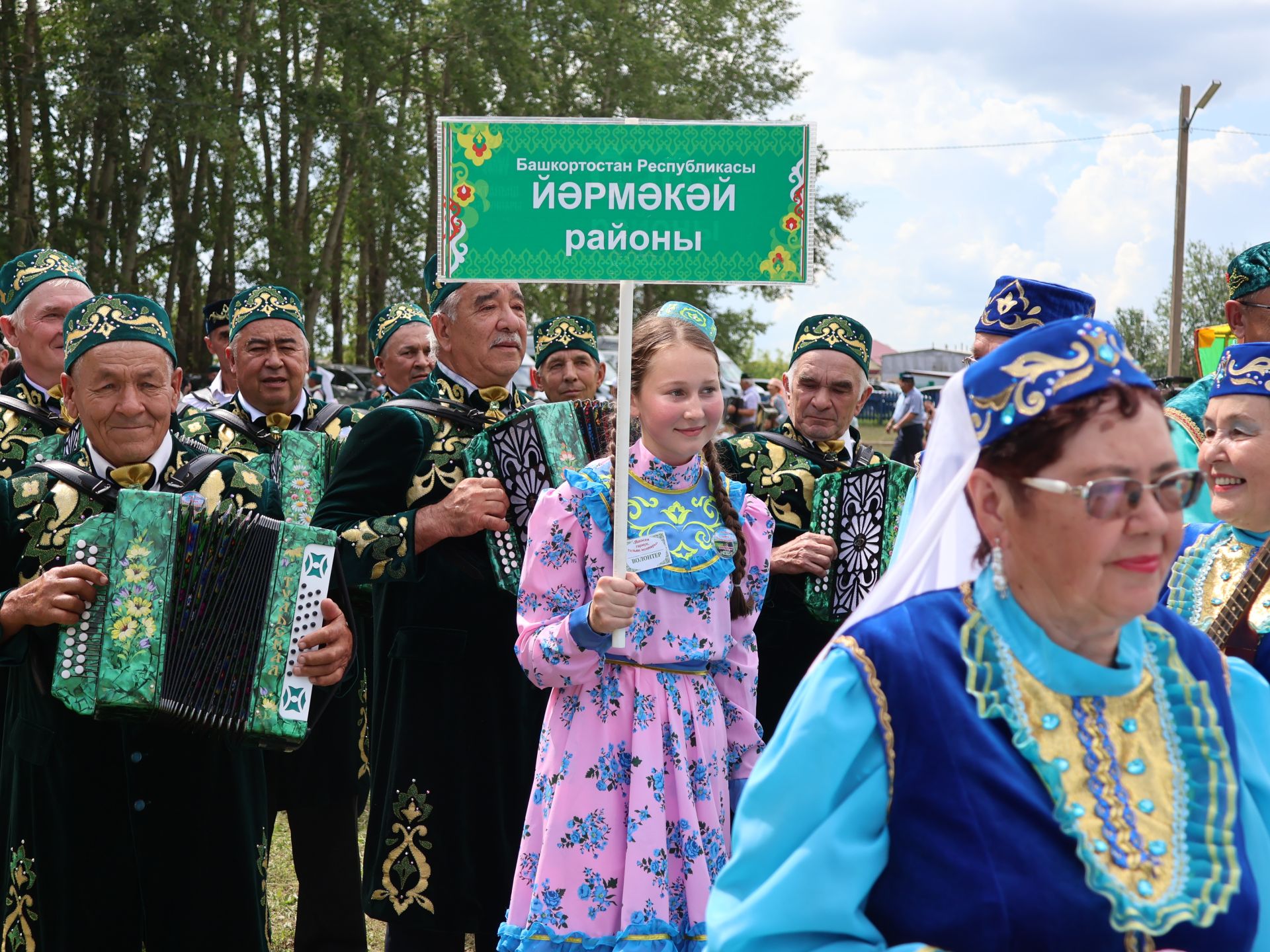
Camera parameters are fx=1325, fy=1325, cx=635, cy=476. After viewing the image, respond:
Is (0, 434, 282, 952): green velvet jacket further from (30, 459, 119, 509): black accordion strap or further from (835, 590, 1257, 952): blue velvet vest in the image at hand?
(835, 590, 1257, 952): blue velvet vest

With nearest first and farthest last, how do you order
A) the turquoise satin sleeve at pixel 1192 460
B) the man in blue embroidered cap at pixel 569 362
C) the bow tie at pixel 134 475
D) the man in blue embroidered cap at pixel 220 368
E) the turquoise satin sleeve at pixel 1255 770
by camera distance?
the turquoise satin sleeve at pixel 1255 770
the bow tie at pixel 134 475
the turquoise satin sleeve at pixel 1192 460
the man in blue embroidered cap at pixel 569 362
the man in blue embroidered cap at pixel 220 368

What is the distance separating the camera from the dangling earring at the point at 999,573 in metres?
2.06

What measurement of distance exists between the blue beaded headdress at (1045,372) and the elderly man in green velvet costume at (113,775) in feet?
7.32

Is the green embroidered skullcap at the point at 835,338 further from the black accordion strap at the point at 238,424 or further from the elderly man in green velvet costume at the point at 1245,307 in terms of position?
the black accordion strap at the point at 238,424

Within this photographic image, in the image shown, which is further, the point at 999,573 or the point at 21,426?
the point at 21,426

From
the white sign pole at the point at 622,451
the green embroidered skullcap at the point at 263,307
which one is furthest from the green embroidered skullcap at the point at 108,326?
the green embroidered skullcap at the point at 263,307

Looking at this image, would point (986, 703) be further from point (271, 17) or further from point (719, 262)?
point (271, 17)

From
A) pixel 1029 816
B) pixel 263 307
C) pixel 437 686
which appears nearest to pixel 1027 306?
pixel 437 686

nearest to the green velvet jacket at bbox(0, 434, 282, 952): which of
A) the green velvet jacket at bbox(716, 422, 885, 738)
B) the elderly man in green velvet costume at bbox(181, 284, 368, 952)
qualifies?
the elderly man in green velvet costume at bbox(181, 284, 368, 952)

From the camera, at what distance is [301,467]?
19.0 feet

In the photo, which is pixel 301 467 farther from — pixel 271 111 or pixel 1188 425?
pixel 271 111

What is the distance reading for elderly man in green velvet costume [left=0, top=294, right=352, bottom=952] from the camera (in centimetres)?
365

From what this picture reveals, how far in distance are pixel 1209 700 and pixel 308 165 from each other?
28833 millimetres

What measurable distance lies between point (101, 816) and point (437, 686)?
1.13 m
